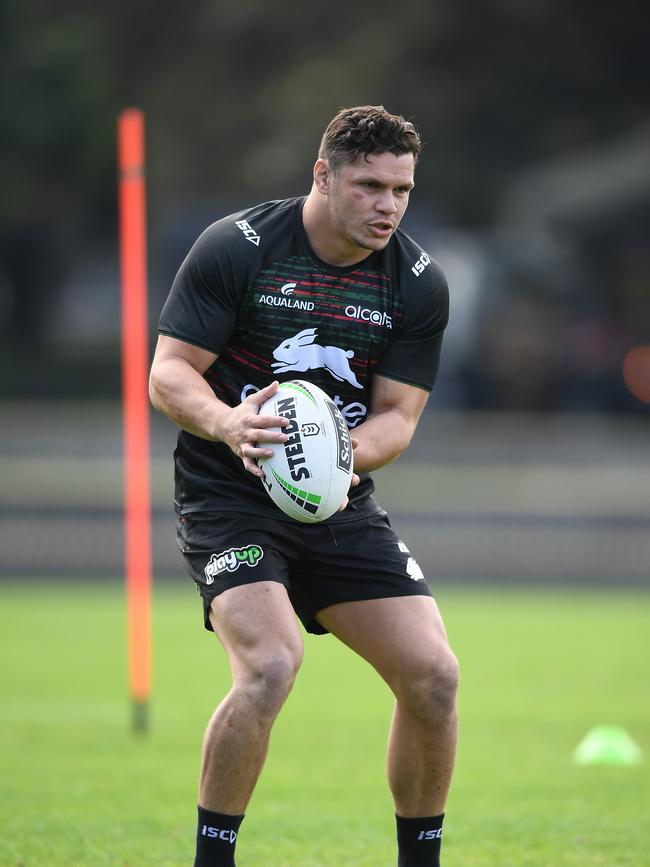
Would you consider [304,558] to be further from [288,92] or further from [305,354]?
[288,92]

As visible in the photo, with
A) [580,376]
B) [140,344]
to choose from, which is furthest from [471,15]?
[140,344]

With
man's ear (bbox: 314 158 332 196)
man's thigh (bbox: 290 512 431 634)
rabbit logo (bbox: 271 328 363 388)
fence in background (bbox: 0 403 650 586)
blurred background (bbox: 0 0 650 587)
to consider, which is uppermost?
blurred background (bbox: 0 0 650 587)

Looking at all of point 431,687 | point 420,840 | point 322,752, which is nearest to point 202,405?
point 431,687

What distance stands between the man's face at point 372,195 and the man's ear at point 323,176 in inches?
1.9

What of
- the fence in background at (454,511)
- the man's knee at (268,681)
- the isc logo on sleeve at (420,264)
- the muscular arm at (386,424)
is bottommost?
the man's knee at (268,681)

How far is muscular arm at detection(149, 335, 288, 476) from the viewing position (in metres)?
4.71

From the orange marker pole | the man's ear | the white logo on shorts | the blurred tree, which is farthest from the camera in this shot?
the blurred tree

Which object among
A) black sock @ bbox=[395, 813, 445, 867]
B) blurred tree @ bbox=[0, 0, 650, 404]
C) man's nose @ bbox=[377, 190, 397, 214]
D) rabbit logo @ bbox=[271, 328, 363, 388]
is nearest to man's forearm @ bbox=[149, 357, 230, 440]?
rabbit logo @ bbox=[271, 328, 363, 388]

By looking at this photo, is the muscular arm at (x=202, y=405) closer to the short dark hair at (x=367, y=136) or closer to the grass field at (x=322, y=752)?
the short dark hair at (x=367, y=136)

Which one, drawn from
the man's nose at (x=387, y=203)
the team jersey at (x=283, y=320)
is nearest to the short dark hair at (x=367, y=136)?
the man's nose at (x=387, y=203)

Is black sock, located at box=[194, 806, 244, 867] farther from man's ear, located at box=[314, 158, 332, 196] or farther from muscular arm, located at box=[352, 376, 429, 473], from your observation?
man's ear, located at box=[314, 158, 332, 196]

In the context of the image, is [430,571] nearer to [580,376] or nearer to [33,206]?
[580,376]

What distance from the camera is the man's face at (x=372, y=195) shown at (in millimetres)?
4918

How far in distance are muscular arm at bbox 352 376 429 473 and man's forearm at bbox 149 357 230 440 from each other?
0.51 metres
